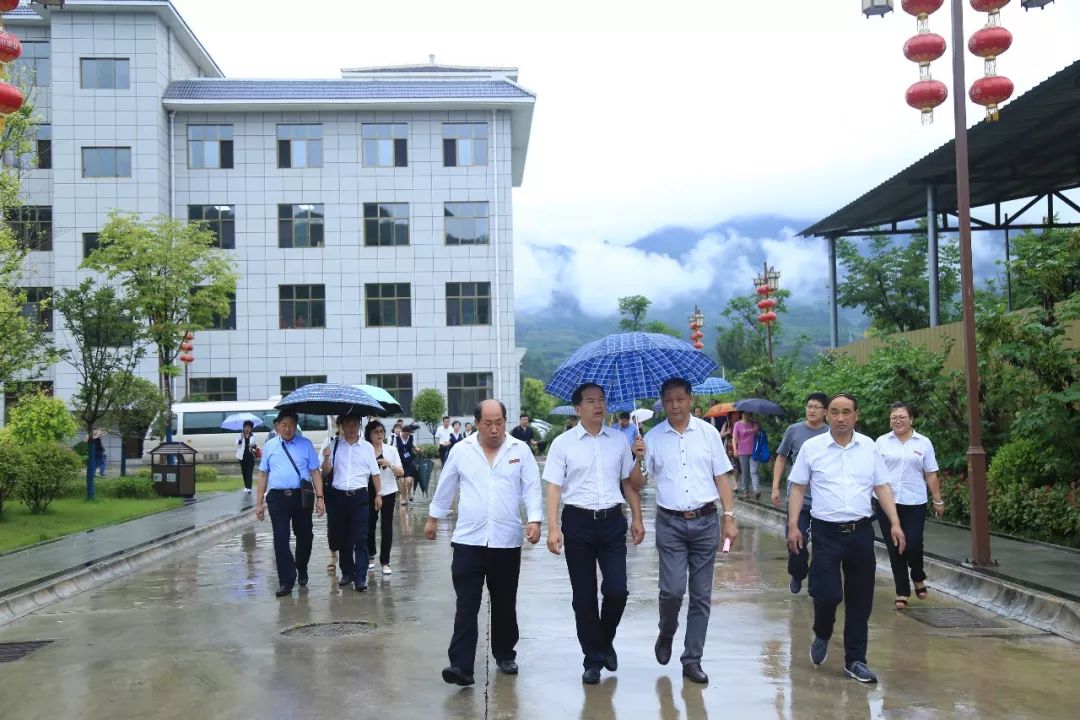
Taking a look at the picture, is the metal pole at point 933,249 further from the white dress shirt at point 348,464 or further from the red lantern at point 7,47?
the red lantern at point 7,47

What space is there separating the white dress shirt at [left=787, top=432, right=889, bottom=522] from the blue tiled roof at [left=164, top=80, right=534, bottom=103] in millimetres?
40141

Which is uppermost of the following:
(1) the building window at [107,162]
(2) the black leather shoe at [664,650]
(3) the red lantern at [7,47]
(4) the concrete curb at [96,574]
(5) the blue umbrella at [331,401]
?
(1) the building window at [107,162]

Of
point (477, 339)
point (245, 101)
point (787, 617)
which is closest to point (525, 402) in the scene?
point (477, 339)

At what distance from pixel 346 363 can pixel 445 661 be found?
128 feet

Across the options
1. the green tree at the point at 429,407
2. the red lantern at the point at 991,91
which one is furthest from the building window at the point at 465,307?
the red lantern at the point at 991,91

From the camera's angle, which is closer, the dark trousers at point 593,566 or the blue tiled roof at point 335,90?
the dark trousers at point 593,566

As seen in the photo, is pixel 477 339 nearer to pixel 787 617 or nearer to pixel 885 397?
pixel 885 397

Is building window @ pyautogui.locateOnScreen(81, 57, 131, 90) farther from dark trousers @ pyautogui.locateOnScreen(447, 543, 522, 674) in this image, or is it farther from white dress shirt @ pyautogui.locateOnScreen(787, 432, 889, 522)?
white dress shirt @ pyautogui.locateOnScreen(787, 432, 889, 522)

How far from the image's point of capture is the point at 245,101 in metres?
44.8

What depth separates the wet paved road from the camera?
6.41m

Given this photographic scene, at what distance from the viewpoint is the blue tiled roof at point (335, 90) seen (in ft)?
148

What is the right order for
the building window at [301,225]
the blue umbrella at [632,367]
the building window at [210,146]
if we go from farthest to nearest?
the building window at [301,225] < the building window at [210,146] < the blue umbrella at [632,367]

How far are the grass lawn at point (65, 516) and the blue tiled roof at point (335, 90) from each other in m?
26.2

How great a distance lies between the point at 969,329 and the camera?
436 inches
